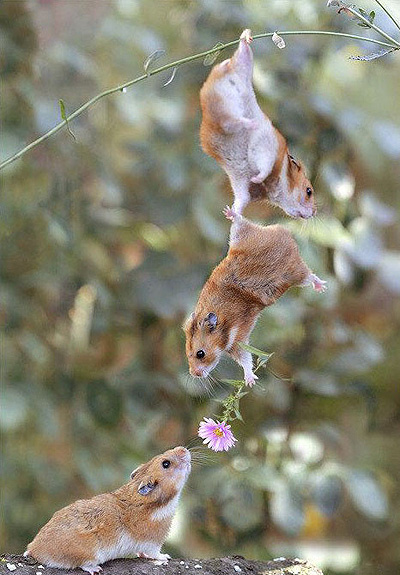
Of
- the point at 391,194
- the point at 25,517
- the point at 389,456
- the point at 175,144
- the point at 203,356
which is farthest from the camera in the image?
the point at 391,194

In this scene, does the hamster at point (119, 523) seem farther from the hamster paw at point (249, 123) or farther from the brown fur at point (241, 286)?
the hamster paw at point (249, 123)

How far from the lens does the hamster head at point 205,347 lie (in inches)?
32.1

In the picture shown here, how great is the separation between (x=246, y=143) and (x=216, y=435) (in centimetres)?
25

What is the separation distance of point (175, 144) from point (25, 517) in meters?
0.92

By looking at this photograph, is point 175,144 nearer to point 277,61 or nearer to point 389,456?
point 277,61

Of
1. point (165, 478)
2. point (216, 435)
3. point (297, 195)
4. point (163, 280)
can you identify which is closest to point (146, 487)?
point (165, 478)

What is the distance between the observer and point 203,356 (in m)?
0.82

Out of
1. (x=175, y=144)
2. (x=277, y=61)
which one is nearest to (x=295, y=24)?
(x=277, y=61)

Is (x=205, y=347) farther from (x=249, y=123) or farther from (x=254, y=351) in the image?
(x=249, y=123)

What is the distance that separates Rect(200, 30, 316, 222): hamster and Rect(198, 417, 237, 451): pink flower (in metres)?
0.18

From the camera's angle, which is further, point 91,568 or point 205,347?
point 91,568

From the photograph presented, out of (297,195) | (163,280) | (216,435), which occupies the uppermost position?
(163,280)

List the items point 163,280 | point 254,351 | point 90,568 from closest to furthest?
point 254,351 < point 90,568 < point 163,280

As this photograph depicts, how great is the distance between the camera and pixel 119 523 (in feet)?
3.26
